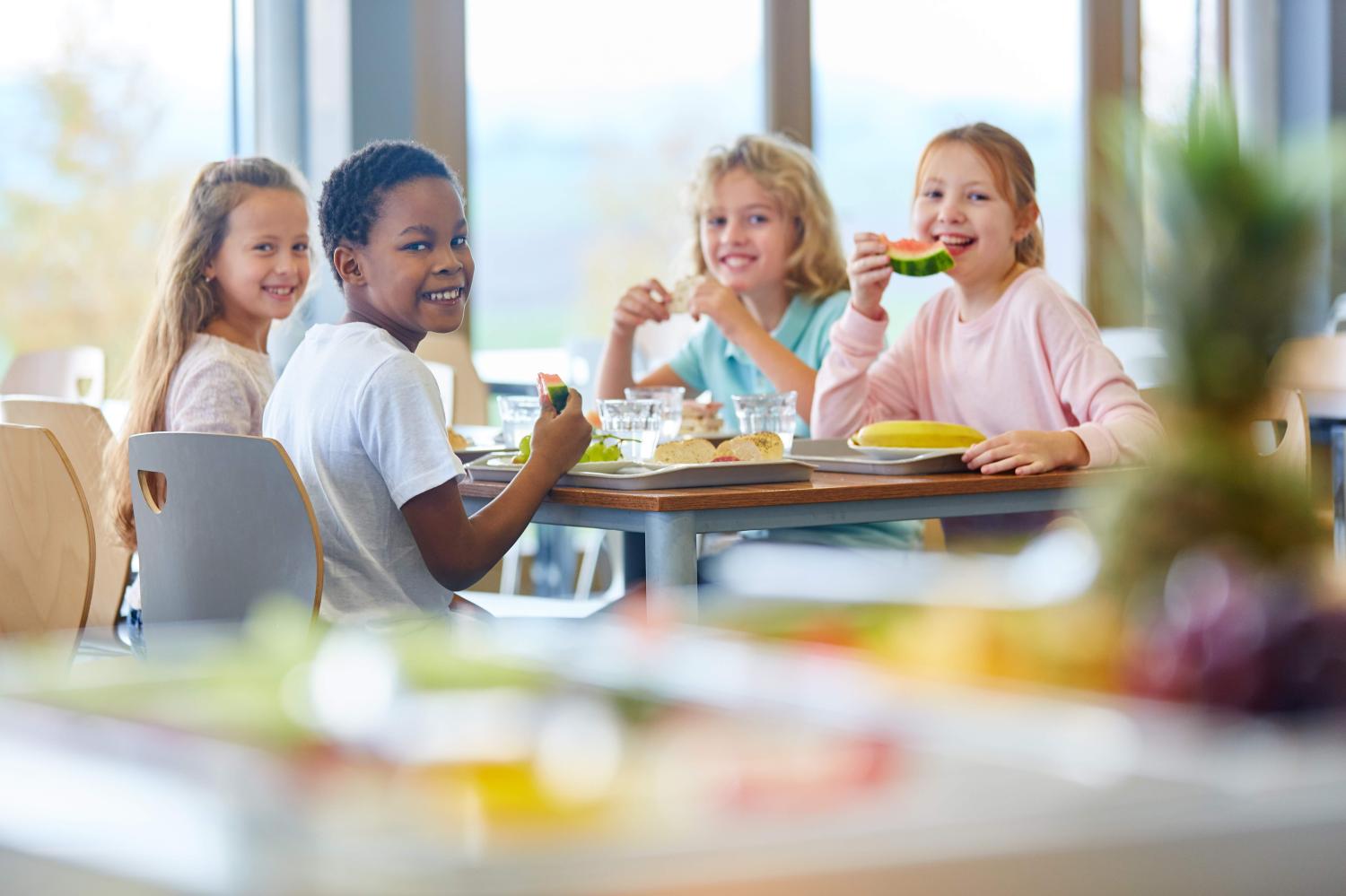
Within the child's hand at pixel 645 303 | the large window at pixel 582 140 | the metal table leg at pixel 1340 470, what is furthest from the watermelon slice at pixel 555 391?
the metal table leg at pixel 1340 470

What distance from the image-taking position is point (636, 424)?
90.0 inches

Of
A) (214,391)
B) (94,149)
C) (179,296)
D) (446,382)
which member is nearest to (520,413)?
(214,391)

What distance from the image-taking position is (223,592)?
1.90 meters

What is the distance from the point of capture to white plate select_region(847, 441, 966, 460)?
2.23 metres

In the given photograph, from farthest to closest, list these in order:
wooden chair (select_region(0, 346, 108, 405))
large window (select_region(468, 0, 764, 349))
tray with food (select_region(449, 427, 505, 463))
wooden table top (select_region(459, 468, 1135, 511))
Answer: large window (select_region(468, 0, 764, 349))
wooden chair (select_region(0, 346, 108, 405))
tray with food (select_region(449, 427, 505, 463))
wooden table top (select_region(459, 468, 1135, 511))

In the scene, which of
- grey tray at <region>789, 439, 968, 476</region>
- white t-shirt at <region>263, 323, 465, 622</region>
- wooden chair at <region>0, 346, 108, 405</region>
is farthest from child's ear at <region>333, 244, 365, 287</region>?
wooden chair at <region>0, 346, 108, 405</region>

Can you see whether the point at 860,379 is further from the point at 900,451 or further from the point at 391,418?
the point at 391,418

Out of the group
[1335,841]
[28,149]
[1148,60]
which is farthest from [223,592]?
[1148,60]

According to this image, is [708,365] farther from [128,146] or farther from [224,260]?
[128,146]

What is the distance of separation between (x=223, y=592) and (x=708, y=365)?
63.6 inches

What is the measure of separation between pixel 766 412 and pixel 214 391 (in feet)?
2.77

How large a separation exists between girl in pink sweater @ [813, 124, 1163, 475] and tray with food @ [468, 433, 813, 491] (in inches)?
19.6

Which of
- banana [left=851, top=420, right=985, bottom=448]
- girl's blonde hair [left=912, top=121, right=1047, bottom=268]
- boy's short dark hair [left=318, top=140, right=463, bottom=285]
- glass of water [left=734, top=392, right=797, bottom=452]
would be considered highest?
girl's blonde hair [left=912, top=121, right=1047, bottom=268]

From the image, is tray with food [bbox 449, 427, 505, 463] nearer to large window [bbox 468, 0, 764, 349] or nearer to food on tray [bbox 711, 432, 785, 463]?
food on tray [bbox 711, 432, 785, 463]
